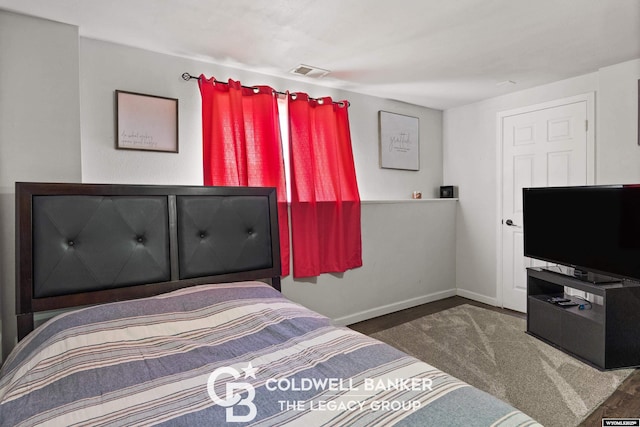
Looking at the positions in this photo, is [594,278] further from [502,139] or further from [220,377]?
[220,377]

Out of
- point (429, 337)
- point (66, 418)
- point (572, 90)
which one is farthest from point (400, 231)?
point (66, 418)

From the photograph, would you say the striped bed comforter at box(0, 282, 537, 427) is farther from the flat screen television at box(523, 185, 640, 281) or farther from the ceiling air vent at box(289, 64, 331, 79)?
the flat screen television at box(523, 185, 640, 281)

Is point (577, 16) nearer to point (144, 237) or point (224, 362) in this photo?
point (224, 362)

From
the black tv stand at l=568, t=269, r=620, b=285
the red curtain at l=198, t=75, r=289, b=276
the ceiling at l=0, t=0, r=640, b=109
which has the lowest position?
the black tv stand at l=568, t=269, r=620, b=285

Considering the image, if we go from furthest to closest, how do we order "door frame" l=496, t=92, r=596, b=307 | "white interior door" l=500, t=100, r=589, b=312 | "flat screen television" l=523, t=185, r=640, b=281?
1. "white interior door" l=500, t=100, r=589, b=312
2. "door frame" l=496, t=92, r=596, b=307
3. "flat screen television" l=523, t=185, r=640, b=281

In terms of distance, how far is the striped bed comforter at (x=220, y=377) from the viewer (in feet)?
2.79

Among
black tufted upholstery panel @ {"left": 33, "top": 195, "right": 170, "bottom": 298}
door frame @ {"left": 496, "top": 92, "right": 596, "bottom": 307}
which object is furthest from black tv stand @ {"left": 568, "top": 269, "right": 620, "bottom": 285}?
black tufted upholstery panel @ {"left": 33, "top": 195, "right": 170, "bottom": 298}

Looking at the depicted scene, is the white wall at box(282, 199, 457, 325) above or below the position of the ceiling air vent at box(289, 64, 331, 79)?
below

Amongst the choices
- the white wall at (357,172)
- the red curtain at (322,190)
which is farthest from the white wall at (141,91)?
the red curtain at (322,190)

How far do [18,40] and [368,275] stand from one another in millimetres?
3048

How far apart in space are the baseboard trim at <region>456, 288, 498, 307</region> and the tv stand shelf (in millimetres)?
961

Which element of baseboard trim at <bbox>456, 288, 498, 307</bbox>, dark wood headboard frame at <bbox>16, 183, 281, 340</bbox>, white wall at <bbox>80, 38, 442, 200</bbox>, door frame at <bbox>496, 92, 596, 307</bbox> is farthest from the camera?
baseboard trim at <bbox>456, 288, 498, 307</bbox>

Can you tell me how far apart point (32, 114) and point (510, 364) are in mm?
3392

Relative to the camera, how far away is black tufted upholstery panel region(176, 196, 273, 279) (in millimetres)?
2006
